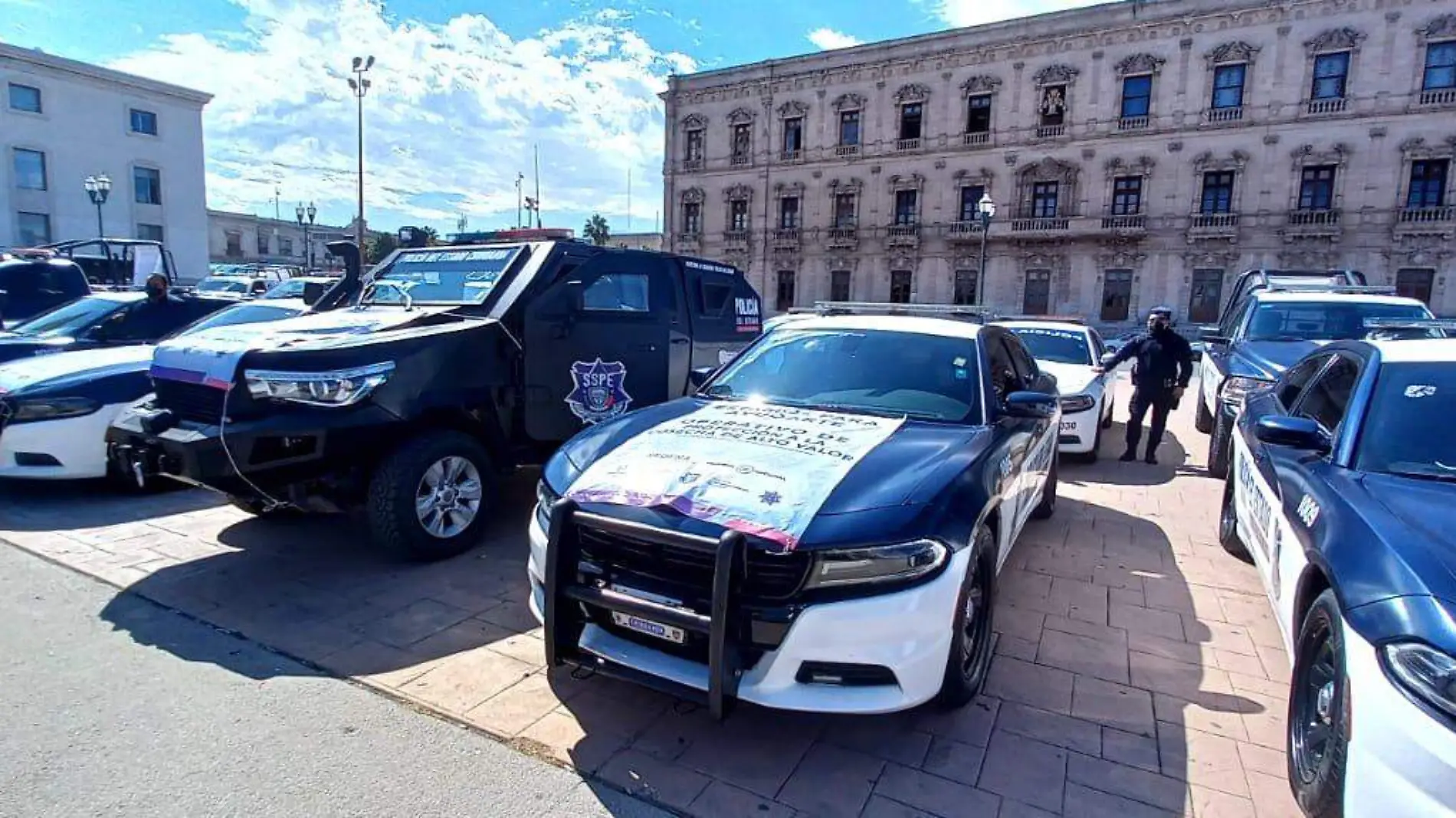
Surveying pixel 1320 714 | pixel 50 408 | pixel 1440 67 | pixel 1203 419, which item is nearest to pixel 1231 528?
pixel 1320 714

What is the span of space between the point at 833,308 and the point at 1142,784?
455cm

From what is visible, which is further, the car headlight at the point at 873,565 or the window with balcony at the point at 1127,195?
the window with balcony at the point at 1127,195

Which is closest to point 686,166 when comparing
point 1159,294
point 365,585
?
point 1159,294

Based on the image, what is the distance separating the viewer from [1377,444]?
9.70 ft

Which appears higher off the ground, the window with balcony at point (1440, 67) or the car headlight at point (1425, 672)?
the window with balcony at point (1440, 67)

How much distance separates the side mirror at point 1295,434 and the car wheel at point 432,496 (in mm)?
4246

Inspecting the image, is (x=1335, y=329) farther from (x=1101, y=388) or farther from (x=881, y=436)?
(x=881, y=436)

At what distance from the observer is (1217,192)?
34.0 meters

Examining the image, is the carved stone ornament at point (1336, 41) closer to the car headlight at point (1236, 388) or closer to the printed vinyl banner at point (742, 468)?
the car headlight at point (1236, 388)

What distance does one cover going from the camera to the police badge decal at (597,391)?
5465 mm

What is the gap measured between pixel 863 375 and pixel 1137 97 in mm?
38968

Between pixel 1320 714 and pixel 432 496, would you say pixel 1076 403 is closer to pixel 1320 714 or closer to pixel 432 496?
pixel 1320 714

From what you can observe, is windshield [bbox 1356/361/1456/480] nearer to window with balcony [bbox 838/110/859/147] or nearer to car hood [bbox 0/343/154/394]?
car hood [bbox 0/343/154/394]

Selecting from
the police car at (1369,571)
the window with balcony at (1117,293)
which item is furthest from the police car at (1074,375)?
the window with balcony at (1117,293)
